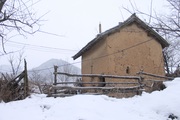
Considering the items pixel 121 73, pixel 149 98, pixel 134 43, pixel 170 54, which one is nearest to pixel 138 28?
pixel 134 43

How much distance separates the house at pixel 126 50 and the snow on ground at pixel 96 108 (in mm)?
8360

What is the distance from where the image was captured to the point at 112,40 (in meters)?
18.5

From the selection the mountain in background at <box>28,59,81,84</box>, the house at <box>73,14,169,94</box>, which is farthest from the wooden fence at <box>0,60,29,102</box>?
the mountain in background at <box>28,59,81,84</box>

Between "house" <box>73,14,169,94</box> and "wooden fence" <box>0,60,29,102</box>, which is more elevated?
"house" <box>73,14,169,94</box>

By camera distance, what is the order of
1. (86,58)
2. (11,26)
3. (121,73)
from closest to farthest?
(11,26), (121,73), (86,58)

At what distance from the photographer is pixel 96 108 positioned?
8414 mm

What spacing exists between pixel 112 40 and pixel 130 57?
5.64 ft

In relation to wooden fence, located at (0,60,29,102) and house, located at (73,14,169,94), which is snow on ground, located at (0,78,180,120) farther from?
house, located at (73,14,169,94)

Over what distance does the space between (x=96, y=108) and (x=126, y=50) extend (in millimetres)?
10930

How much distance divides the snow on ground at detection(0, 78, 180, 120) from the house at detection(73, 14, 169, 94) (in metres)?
8.36

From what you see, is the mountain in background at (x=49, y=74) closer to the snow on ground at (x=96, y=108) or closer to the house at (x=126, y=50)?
the house at (x=126, y=50)

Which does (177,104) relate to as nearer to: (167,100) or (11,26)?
(167,100)

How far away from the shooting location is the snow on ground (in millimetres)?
7781

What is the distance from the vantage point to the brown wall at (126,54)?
59.8ft
